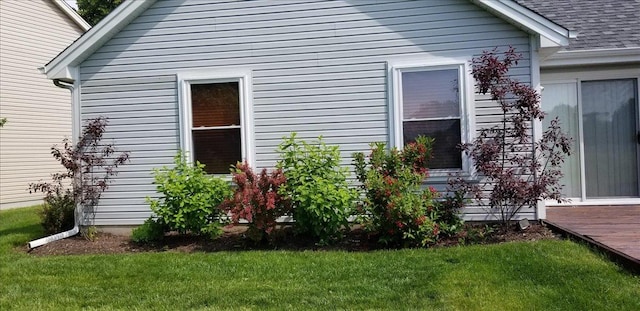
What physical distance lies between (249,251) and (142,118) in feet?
10.4

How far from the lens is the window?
313 inches

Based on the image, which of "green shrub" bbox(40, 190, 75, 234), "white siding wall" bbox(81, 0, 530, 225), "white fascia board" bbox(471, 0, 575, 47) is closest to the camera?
"white fascia board" bbox(471, 0, 575, 47)

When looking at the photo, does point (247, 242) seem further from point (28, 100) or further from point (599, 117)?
point (28, 100)

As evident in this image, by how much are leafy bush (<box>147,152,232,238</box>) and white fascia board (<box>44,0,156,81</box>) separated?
2707mm

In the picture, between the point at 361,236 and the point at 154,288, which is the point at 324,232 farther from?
the point at 154,288

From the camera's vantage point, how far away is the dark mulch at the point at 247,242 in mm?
6570

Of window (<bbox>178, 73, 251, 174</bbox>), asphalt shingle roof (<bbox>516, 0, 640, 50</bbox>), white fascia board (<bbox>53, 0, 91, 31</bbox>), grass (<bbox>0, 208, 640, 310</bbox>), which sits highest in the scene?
white fascia board (<bbox>53, 0, 91, 31</bbox>)

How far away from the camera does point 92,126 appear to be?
797cm

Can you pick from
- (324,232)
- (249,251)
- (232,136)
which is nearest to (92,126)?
(232,136)

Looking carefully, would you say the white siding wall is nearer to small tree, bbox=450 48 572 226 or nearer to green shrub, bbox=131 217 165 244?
small tree, bbox=450 48 572 226

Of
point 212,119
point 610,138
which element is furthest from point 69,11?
point 610,138

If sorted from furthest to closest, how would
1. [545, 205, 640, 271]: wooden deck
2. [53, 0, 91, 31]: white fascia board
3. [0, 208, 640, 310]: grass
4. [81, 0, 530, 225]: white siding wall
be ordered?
[53, 0, 91, 31]: white fascia board → [81, 0, 530, 225]: white siding wall → [545, 205, 640, 271]: wooden deck → [0, 208, 640, 310]: grass

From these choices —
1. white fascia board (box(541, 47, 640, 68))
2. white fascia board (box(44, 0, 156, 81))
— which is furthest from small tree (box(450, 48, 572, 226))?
white fascia board (box(44, 0, 156, 81))

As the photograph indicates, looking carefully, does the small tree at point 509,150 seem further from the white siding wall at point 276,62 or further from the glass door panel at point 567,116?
the glass door panel at point 567,116
